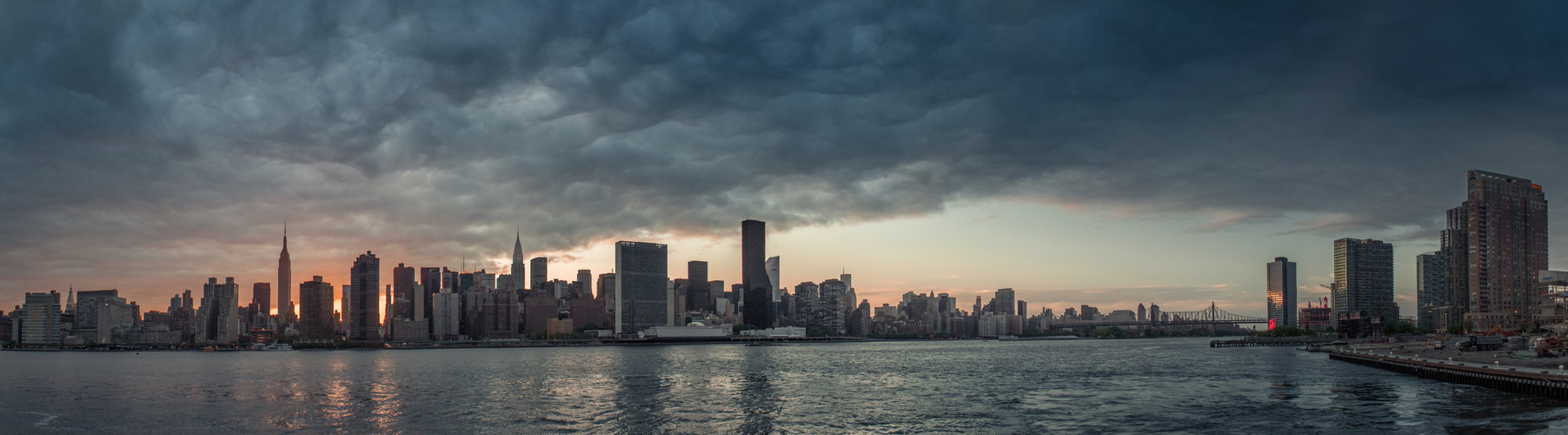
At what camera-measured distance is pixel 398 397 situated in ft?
273

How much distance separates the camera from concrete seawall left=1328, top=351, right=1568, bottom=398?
66.8m

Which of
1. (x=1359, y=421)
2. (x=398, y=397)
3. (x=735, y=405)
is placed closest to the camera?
(x=1359, y=421)

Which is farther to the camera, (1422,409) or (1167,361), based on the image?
(1167,361)

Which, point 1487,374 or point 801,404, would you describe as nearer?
point 801,404

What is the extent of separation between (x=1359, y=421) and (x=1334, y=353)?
10063 cm

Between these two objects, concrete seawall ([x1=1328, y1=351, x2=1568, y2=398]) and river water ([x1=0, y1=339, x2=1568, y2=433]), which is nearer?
river water ([x1=0, y1=339, x2=1568, y2=433])

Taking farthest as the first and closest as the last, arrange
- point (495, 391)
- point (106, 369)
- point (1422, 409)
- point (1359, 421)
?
point (106, 369), point (495, 391), point (1422, 409), point (1359, 421)

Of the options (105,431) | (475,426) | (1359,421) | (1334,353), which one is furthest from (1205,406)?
(1334,353)

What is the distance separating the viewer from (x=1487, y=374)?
254ft

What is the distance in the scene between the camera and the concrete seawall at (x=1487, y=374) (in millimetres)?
66750

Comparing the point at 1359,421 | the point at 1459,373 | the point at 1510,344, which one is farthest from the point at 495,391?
the point at 1510,344

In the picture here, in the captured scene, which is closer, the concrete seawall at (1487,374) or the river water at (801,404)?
the river water at (801,404)

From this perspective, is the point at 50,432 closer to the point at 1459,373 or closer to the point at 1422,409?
the point at 1422,409

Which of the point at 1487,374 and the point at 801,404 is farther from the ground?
the point at 1487,374
